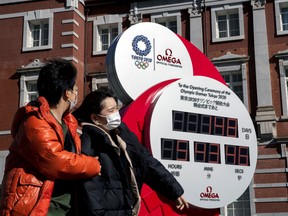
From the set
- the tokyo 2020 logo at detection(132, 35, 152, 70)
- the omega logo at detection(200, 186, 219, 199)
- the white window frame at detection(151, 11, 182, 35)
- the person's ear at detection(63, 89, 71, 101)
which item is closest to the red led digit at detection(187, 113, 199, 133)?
the omega logo at detection(200, 186, 219, 199)

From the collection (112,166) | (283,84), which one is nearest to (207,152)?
(112,166)

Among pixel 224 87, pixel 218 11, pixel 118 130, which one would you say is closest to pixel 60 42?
pixel 218 11

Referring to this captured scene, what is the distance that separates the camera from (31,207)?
256cm

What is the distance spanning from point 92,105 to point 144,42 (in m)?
→ 2.91

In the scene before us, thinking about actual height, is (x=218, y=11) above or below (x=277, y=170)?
above

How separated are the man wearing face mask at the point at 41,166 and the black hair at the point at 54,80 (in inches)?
3.2

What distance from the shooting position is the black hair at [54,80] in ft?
9.69

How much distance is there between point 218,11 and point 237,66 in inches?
92.2

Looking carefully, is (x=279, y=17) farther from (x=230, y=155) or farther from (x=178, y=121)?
(x=178, y=121)

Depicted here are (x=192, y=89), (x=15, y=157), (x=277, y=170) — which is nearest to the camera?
(x=15, y=157)

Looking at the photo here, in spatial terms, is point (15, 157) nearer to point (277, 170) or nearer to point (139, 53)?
point (139, 53)

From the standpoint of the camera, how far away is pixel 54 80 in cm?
295

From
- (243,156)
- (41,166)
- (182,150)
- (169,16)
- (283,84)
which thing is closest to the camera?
(41,166)

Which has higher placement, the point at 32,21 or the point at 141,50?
the point at 32,21
